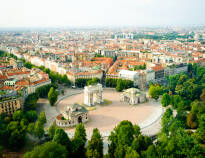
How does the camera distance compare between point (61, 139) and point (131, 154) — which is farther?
point (61, 139)

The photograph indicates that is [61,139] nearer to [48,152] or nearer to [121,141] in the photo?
[48,152]

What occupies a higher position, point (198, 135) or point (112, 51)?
point (112, 51)

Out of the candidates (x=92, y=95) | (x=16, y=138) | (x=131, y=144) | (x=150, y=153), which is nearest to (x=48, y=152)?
(x=16, y=138)

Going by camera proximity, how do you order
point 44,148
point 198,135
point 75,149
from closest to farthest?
point 44,148 → point 75,149 → point 198,135

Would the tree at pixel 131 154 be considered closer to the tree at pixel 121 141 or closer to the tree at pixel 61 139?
the tree at pixel 121 141

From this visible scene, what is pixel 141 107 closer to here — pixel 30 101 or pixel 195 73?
pixel 30 101

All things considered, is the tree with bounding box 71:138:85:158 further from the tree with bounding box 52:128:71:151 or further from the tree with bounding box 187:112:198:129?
the tree with bounding box 187:112:198:129

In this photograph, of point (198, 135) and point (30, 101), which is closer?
point (198, 135)

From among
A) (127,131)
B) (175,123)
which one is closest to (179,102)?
(175,123)
